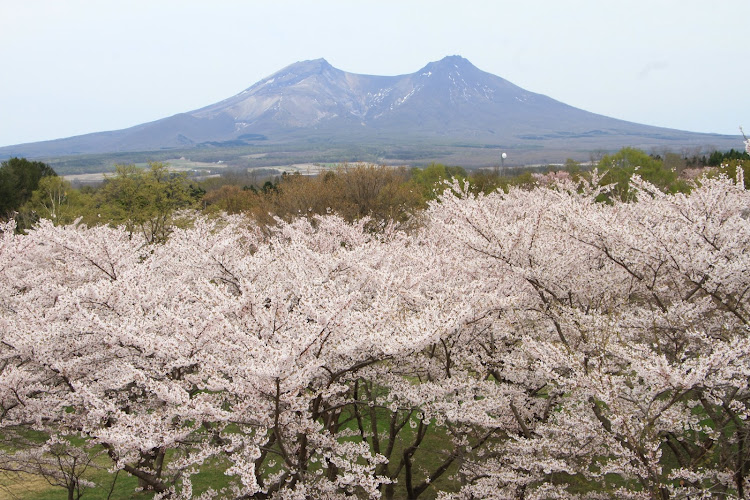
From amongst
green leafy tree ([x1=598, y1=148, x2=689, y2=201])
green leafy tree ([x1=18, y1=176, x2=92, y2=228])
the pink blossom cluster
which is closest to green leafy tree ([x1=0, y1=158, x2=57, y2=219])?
green leafy tree ([x1=18, y1=176, x2=92, y2=228])

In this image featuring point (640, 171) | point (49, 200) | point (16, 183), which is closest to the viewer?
point (49, 200)

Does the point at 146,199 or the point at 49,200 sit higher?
the point at 146,199

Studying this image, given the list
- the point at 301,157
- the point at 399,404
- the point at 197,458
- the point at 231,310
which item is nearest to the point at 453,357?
the point at 399,404

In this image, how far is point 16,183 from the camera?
3841cm

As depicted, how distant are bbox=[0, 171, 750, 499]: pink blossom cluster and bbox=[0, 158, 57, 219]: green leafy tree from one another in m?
33.5

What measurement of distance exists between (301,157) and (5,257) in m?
174

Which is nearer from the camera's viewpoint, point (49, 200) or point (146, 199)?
point (146, 199)

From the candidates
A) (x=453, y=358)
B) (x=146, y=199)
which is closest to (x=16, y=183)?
(x=146, y=199)

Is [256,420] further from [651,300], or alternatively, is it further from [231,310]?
[651,300]

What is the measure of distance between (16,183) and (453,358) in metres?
40.8

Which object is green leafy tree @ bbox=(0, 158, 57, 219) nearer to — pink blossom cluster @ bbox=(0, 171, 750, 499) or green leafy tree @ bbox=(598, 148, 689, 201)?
pink blossom cluster @ bbox=(0, 171, 750, 499)

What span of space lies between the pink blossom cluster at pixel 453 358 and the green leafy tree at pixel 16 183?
3352cm

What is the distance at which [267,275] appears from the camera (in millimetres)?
9141

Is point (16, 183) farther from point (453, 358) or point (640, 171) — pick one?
point (640, 171)
